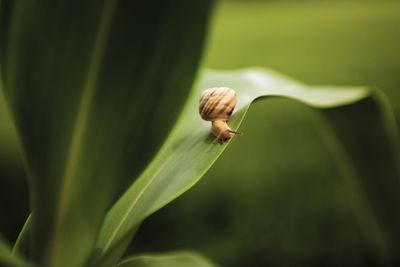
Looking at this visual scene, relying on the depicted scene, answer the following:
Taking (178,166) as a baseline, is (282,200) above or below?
below

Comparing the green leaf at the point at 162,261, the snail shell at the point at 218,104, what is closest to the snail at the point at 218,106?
the snail shell at the point at 218,104

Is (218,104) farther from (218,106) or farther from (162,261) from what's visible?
(162,261)

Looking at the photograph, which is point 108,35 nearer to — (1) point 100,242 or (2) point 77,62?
(2) point 77,62

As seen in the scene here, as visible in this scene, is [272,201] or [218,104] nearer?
[218,104]

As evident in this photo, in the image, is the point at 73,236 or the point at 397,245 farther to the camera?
the point at 397,245

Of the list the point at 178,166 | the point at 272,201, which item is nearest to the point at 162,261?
the point at 178,166

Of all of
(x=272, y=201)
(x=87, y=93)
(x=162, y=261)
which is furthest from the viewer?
(x=272, y=201)

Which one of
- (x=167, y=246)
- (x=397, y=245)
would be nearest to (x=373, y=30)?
(x=397, y=245)
